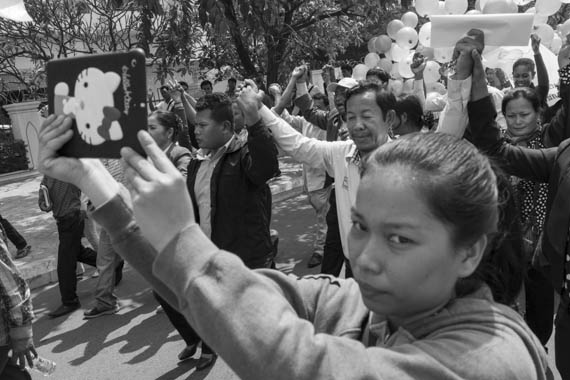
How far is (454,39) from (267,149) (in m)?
1.05

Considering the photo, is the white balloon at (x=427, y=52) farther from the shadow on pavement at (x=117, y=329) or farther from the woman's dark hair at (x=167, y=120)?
the shadow on pavement at (x=117, y=329)

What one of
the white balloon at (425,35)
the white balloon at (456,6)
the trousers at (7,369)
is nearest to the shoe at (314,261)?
the white balloon at (425,35)

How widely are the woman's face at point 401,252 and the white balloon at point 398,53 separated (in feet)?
20.8

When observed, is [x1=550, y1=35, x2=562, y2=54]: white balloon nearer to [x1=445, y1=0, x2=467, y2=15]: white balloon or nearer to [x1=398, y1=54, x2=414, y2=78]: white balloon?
[x1=445, y1=0, x2=467, y2=15]: white balloon

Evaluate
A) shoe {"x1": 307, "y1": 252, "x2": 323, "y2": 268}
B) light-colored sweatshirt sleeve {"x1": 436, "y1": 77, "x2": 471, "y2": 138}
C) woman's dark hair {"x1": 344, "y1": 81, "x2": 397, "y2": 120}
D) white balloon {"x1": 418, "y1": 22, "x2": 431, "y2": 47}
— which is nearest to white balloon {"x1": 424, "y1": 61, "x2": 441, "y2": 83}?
white balloon {"x1": 418, "y1": 22, "x2": 431, "y2": 47}

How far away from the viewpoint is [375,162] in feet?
3.36

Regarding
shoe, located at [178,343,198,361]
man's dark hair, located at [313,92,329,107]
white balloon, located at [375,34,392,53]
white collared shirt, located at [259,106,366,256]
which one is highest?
white balloon, located at [375,34,392,53]

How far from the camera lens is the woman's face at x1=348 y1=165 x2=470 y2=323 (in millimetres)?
918

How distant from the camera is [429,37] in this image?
5.00 m

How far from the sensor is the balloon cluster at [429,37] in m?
5.77

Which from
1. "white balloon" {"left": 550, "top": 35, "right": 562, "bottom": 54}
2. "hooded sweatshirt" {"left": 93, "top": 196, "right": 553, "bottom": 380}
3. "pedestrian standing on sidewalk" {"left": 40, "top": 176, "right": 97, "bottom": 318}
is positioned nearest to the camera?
"hooded sweatshirt" {"left": 93, "top": 196, "right": 553, "bottom": 380}

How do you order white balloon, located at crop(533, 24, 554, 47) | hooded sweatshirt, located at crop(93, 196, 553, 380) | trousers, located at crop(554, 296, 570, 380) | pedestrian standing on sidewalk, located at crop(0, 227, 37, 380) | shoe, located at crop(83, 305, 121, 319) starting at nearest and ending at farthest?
hooded sweatshirt, located at crop(93, 196, 553, 380)
trousers, located at crop(554, 296, 570, 380)
pedestrian standing on sidewalk, located at crop(0, 227, 37, 380)
shoe, located at crop(83, 305, 121, 319)
white balloon, located at crop(533, 24, 554, 47)

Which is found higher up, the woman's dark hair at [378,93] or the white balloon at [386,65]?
the woman's dark hair at [378,93]

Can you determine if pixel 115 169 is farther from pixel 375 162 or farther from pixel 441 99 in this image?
pixel 375 162
